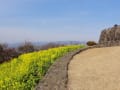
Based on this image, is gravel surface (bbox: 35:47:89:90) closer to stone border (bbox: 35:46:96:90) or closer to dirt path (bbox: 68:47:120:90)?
stone border (bbox: 35:46:96:90)

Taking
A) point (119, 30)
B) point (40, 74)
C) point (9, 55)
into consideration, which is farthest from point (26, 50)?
point (40, 74)

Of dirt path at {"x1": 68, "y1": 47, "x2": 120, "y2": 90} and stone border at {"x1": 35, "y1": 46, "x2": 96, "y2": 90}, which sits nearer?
stone border at {"x1": 35, "y1": 46, "x2": 96, "y2": 90}

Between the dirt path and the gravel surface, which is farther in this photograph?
the dirt path

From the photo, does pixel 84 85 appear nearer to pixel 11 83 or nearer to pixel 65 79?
pixel 65 79

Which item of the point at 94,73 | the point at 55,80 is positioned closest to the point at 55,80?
the point at 55,80

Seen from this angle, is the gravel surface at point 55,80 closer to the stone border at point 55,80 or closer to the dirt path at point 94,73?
the stone border at point 55,80

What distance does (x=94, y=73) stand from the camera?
13.1 metres

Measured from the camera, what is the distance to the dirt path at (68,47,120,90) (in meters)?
11.1

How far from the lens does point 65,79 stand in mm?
11516

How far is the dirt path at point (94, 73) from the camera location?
36.5ft

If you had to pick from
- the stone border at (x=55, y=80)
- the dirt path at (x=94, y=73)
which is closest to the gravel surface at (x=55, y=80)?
the stone border at (x=55, y=80)

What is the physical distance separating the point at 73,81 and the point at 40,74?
2531 mm

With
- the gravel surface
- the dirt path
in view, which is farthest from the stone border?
the dirt path

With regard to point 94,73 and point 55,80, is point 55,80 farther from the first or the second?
point 94,73
